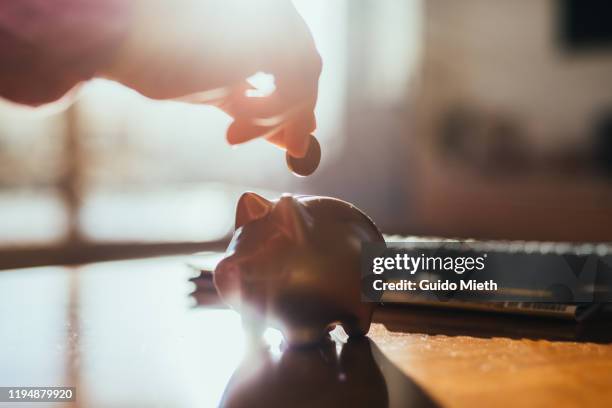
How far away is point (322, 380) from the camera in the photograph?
410mm

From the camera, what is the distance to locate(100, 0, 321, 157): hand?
0.46m

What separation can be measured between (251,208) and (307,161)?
3.4 inches

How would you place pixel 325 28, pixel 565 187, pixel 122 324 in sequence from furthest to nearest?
1. pixel 325 28
2. pixel 565 187
3. pixel 122 324

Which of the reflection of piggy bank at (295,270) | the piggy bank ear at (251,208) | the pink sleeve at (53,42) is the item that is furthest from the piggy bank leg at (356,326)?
the pink sleeve at (53,42)

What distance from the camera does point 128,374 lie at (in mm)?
427

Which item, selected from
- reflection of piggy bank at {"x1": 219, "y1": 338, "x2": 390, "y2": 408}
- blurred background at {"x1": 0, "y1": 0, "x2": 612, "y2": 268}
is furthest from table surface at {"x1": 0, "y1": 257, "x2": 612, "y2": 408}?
blurred background at {"x1": 0, "y1": 0, "x2": 612, "y2": 268}

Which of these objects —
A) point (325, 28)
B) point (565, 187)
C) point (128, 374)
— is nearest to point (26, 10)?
point (128, 374)

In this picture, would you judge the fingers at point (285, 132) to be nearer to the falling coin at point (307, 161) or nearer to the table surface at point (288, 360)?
the falling coin at point (307, 161)

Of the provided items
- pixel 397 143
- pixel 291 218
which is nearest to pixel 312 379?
pixel 291 218

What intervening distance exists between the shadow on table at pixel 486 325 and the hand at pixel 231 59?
8.2 inches

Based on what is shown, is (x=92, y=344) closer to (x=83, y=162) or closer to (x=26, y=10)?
(x=26, y=10)

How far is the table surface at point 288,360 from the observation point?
38 centimetres

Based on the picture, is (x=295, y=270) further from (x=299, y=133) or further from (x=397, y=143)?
(x=397, y=143)

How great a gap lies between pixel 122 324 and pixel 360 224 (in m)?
0.25
